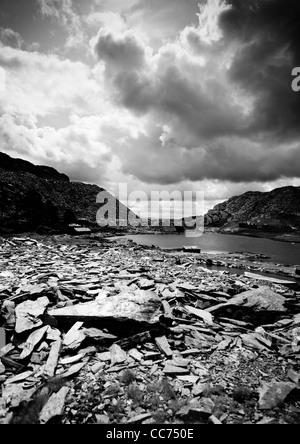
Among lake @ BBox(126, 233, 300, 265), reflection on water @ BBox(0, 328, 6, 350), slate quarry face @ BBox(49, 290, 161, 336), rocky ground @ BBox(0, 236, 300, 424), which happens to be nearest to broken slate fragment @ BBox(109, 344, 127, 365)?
rocky ground @ BBox(0, 236, 300, 424)

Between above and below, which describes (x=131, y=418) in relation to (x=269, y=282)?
above

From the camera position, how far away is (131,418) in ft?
12.3

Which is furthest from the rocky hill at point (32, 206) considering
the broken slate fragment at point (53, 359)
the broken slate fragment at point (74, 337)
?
the broken slate fragment at point (53, 359)

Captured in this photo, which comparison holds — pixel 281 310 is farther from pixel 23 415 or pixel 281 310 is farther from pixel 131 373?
pixel 23 415

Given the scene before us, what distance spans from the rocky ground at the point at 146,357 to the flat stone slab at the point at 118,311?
0.04 metres

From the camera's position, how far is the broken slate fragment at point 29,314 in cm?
619

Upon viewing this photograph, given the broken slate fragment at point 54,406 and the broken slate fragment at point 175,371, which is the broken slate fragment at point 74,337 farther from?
the broken slate fragment at point 175,371

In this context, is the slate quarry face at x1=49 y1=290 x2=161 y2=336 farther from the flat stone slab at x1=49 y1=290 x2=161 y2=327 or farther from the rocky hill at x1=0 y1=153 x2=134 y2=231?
the rocky hill at x1=0 y1=153 x2=134 y2=231

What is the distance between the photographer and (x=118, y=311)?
6.79m

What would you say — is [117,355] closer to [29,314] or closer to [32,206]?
[29,314]

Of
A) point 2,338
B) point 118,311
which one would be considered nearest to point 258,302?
point 118,311

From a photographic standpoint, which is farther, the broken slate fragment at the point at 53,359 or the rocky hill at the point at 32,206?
the rocky hill at the point at 32,206
